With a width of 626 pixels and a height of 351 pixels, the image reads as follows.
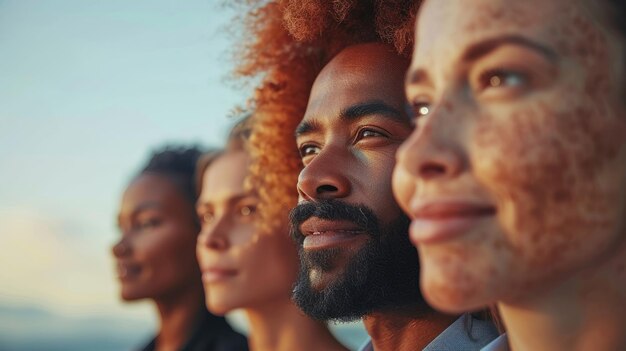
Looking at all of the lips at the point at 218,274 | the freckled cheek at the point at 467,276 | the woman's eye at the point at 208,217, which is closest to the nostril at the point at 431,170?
the freckled cheek at the point at 467,276

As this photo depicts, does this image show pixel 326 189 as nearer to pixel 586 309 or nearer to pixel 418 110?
pixel 418 110

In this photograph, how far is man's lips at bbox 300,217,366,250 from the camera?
220cm

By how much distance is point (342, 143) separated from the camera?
2.30 m

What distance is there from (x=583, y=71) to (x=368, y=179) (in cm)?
96

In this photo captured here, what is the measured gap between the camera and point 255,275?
10.6ft

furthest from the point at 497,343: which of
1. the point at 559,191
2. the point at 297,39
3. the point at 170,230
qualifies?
the point at 170,230

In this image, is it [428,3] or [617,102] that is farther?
[428,3]

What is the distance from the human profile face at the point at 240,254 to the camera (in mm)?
3223

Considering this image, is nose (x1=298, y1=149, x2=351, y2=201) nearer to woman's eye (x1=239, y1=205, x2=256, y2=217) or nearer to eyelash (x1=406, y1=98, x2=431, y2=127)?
eyelash (x1=406, y1=98, x2=431, y2=127)

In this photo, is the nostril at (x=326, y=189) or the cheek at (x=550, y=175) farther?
the nostril at (x=326, y=189)

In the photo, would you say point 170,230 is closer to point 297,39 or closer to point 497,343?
point 297,39

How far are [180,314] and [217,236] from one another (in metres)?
1.08

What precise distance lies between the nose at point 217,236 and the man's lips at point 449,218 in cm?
203

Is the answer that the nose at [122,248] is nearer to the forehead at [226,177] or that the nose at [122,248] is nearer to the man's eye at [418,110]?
the forehead at [226,177]
